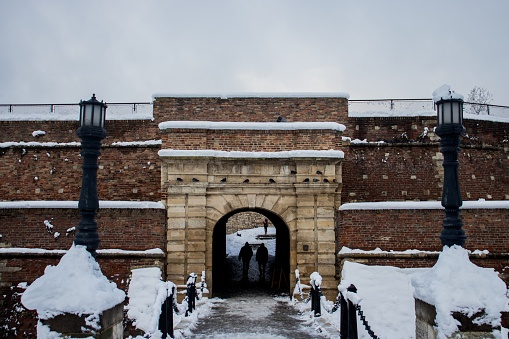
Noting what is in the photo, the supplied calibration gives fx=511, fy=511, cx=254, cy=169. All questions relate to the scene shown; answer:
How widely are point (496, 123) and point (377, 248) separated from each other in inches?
371

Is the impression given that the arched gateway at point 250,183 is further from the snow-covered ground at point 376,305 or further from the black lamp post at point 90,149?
the black lamp post at point 90,149

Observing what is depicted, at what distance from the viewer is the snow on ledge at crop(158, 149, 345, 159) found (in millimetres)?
15070

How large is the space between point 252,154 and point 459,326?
31.7 feet

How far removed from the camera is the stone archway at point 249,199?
49.6ft

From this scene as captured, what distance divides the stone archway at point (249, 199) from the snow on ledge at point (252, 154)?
30 millimetres

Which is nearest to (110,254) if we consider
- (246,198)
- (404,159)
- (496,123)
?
(246,198)

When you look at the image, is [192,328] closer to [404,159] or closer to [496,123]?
[404,159]

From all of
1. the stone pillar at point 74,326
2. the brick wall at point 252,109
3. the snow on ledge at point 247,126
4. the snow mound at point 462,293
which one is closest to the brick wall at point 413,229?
the snow on ledge at point 247,126

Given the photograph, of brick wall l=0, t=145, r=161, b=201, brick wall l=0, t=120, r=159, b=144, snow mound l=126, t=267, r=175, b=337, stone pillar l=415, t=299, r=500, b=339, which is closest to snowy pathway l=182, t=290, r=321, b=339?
snow mound l=126, t=267, r=175, b=337

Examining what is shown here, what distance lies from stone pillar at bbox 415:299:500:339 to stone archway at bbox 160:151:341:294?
7.87 metres

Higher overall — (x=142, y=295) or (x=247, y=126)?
(x=247, y=126)

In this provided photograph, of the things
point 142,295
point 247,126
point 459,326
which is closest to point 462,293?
point 459,326

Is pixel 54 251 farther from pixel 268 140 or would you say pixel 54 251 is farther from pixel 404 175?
pixel 404 175

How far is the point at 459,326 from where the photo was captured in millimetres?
6406
